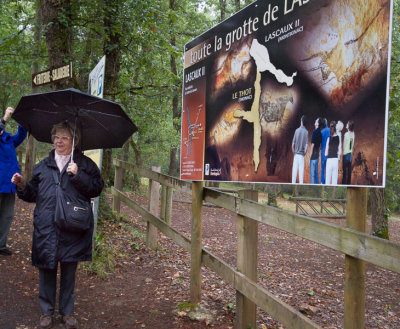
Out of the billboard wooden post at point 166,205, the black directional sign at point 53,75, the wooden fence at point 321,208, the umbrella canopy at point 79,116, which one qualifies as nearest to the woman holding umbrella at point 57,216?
the umbrella canopy at point 79,116

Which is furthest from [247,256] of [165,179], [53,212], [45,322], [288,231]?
[165,179]

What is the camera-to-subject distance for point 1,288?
161 inches

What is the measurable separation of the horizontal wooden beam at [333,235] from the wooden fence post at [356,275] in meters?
0.11

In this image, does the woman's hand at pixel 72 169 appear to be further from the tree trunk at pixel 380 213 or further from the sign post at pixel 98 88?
the tree trunk at pixel 380 213

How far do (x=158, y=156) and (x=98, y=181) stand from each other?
50.3ft

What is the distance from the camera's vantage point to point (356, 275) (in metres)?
2.08

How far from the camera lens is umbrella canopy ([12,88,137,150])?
345 centimetres

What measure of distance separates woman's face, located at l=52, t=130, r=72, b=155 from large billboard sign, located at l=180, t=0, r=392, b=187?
4.50 ft

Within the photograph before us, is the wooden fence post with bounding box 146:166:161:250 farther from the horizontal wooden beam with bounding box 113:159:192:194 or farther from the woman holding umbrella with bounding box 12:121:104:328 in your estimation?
the woman holding umbrella with bounding box 12:121:104:328

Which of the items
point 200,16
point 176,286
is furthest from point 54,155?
point 200,16

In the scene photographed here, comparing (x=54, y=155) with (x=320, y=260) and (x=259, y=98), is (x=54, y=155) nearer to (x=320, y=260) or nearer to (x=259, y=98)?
(x=259, y=98)

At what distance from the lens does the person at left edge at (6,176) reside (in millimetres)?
4984

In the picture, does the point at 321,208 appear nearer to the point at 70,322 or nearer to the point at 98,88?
the point at 98,88

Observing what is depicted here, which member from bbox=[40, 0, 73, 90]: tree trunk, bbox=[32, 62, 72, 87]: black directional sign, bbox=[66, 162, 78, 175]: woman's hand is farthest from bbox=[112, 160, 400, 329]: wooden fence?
bbox=[40, 0, 73, 90]: tree trunk
